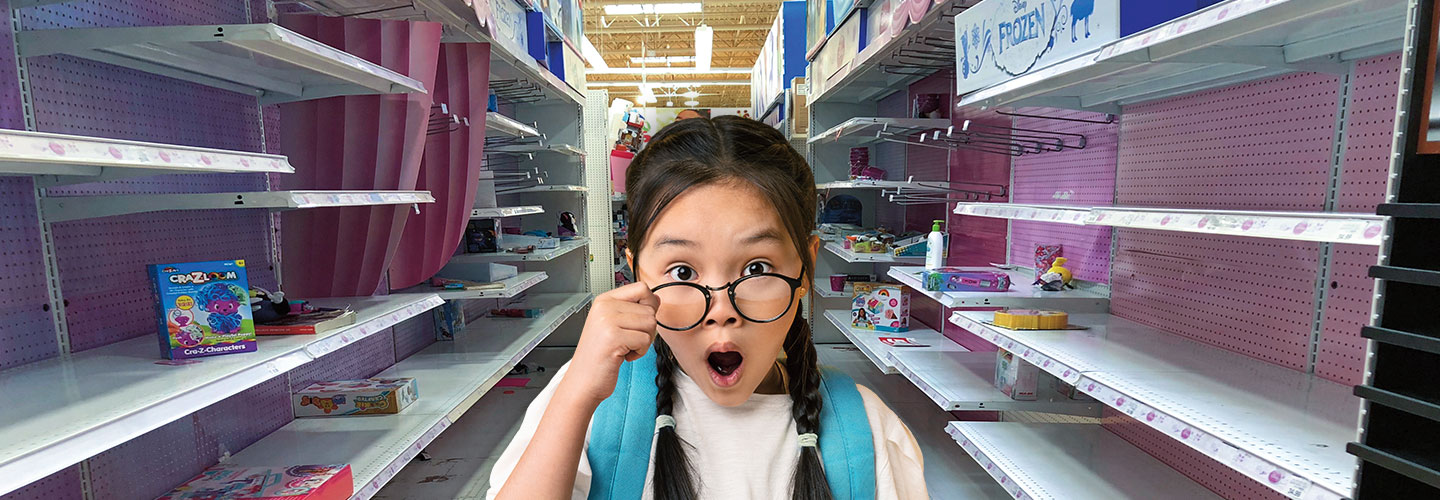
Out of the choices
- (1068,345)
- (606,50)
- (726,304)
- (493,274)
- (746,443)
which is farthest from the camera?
(606,50)

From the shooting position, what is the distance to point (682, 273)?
0.96 metres

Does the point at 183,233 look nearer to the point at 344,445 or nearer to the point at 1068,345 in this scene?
the point at 344,445

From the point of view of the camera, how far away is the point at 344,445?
87.4 inches

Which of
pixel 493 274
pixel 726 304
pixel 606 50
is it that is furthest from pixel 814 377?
pixel 606 50

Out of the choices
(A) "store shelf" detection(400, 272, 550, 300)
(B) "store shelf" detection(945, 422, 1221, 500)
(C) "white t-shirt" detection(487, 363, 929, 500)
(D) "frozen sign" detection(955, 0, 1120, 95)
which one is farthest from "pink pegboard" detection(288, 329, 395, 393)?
(D) "frozen sign" detection(955, 0, 1120, 95)

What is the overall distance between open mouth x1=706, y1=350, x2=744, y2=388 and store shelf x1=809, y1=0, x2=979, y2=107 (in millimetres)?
1906

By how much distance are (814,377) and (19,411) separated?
1618mm

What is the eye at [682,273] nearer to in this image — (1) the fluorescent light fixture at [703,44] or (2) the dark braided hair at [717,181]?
(2) the dark braided hair at [717,181]

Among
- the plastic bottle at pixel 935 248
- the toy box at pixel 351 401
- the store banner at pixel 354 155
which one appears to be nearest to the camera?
the store banner at pixel 354 155

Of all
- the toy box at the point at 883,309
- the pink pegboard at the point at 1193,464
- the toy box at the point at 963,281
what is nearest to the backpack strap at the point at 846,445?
the pink pegboard at the point at 1193,464

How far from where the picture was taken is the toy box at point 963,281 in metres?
2.64

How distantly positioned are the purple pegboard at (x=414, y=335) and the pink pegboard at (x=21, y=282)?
1767 mm

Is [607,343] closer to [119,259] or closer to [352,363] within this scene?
[119,259]

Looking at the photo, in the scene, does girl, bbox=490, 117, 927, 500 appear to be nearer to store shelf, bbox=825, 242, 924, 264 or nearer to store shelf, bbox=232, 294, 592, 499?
store shelf, bbox=232, 294, 592, 499
